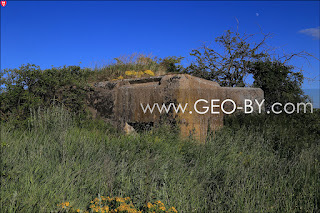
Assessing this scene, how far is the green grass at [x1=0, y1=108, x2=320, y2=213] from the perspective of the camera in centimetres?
291

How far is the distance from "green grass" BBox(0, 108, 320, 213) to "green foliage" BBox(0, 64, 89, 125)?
1.79 ft

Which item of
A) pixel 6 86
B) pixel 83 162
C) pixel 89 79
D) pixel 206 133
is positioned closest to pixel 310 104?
pixel 206 133

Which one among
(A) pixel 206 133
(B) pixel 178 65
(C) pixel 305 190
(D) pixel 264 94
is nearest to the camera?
(C) pixel 305 190

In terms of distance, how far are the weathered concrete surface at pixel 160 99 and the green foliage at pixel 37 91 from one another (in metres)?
0.44

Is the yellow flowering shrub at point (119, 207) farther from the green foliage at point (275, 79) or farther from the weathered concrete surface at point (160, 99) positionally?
the green foliage at point (275, 79)

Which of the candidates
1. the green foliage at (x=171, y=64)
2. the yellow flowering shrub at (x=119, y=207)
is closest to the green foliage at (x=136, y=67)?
the green foliage at (x=171, y=64)

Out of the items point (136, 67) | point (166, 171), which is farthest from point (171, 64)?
point (166, 171)

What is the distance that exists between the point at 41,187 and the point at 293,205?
2742 mm

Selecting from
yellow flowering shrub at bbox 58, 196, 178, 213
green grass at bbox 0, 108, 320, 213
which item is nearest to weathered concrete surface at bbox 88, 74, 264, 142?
green grass at bbox 0, 108, 320, 213

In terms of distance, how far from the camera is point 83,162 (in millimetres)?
3803

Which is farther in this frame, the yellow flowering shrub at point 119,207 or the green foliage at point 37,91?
the green foliage at point 37,91

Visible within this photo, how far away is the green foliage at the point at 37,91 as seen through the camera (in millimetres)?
6155

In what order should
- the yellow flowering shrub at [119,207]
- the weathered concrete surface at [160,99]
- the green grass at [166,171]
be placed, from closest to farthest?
the yellow flowering shrub at [119,207], the green grass at [166,171], the weathered concrete surface at [160,99]

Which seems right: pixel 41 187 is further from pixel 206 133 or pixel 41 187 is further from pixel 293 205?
pixel 206 133
